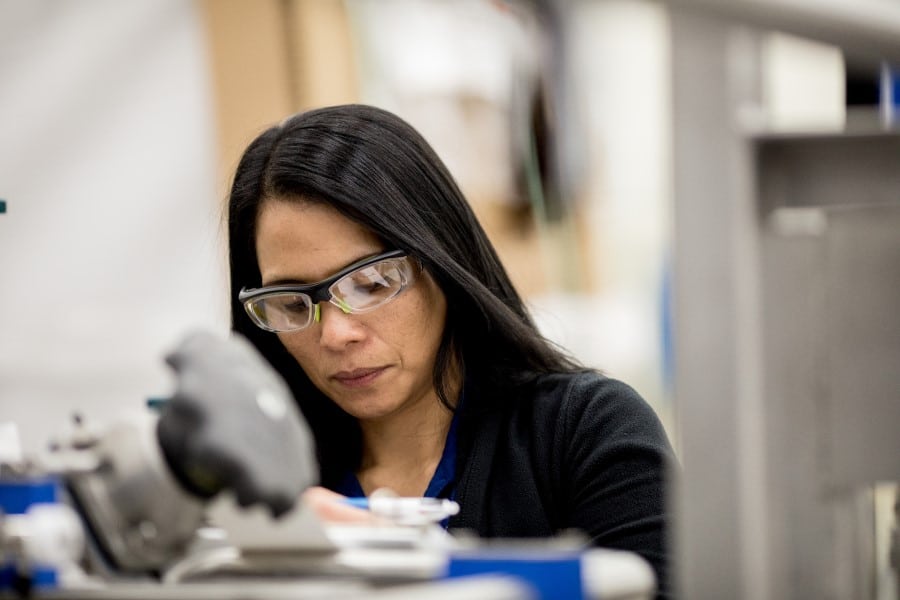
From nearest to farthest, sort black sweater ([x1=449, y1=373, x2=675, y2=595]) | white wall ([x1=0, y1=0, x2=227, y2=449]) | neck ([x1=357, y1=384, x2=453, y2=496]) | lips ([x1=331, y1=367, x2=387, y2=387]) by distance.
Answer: black sweater ([x1=449, y1=373, x2=675, y2=595]) → lips ([x1=331, y1=367, x2=387, y2=387]) → neck ([x1=357, y1=384, x2=453, y2=496]) → white wall ([x1=0, y1=0, x2=227, y2=449])

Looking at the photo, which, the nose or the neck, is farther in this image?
the neck

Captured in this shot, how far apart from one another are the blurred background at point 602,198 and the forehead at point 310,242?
0.19m

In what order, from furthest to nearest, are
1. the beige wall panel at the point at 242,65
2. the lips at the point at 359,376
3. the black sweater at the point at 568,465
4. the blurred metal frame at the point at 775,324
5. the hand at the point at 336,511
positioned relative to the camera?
the beige wall panel at the point at 242,65, the lips at the point at 359,376, the black sweater at the point at 568,465, the hand at the point at 336,511, the blurred metal frame at the point at 775,324

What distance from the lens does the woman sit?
154cm

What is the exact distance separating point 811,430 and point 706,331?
0.35 feet

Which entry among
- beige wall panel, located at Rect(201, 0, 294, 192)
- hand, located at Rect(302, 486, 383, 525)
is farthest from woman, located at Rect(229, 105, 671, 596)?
beige wall panel, located at Rect(201, 0, 294, 192)

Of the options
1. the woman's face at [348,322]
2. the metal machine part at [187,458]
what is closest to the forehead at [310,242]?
the woman's face at [348,322]

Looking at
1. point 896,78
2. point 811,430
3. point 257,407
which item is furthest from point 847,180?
point 896,78

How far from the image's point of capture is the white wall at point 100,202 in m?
2.46

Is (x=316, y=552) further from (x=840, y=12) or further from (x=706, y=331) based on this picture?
(x=840, y=12)

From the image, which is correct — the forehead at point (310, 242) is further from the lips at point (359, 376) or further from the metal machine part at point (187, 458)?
the metal machine part at point (187, 458)

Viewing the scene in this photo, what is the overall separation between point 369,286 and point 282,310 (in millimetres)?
122

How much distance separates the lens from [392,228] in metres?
1.57

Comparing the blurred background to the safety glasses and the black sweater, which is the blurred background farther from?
the black sweater
